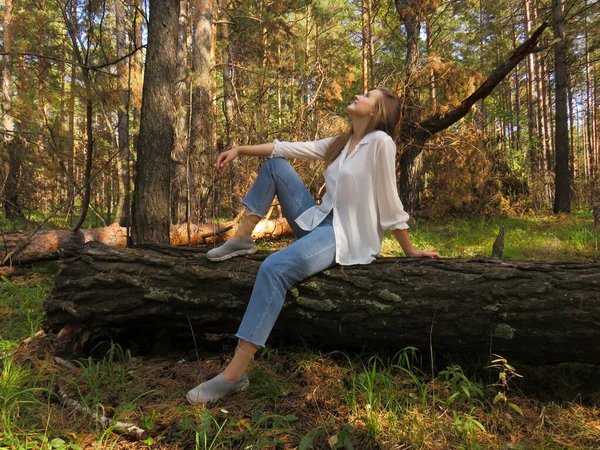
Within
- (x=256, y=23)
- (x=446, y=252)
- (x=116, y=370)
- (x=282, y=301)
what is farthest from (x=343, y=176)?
(x=256, y=23)

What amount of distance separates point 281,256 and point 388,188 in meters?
0.85

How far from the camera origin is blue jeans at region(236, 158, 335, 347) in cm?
214

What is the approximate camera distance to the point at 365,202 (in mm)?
2529

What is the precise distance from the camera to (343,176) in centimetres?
257

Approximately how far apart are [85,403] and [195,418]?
0.63 m

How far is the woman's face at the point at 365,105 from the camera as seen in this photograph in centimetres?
268

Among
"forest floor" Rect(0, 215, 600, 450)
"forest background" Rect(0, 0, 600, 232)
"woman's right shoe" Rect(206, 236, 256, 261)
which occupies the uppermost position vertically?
"forest background" Rect(0, 0, 600, 232)

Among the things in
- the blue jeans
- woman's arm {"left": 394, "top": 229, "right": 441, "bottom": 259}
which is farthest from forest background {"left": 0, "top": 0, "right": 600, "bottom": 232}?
woman's arm {"left": 394, "top": 229, "right": 441, "bottom": 259}

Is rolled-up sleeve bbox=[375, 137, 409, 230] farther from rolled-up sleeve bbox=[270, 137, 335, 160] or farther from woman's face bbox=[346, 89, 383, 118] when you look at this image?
rolled-up sleeve bbox=[270, 137, 335, 160]

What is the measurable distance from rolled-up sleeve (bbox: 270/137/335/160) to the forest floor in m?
1.44

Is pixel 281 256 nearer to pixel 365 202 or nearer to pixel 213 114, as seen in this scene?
pixel 365 202

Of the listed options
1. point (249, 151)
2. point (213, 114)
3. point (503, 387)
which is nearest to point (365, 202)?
point (249, 151)

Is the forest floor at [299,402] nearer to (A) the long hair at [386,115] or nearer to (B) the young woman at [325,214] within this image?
(B) the young woman at [325,214]

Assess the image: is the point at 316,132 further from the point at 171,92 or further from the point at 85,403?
the point at 85,403
